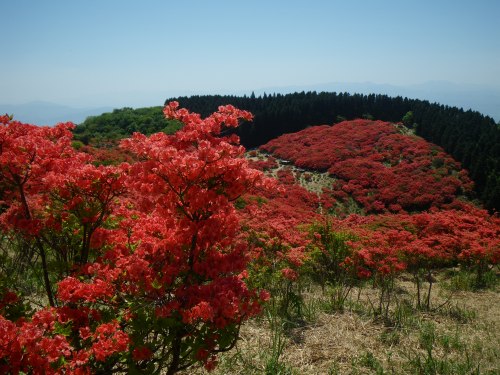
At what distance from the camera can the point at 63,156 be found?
525 centimetres

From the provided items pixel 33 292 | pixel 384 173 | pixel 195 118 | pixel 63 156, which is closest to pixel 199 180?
pixel 195 118

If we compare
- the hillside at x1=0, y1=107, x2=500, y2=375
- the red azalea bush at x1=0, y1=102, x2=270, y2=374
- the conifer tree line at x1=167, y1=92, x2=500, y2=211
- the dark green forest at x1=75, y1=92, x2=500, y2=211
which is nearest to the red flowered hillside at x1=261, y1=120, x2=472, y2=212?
the conifer tree line at x1=167, y1=92, x2=500, y2=211

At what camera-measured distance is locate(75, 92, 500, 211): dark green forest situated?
36719 millimetres

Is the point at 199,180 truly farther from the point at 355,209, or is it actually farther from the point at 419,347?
the point at 355,209

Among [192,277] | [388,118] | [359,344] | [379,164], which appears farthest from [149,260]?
[388,118]

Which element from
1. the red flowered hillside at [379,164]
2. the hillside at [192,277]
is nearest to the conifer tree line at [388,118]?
the red flowered hillside at [379,164]

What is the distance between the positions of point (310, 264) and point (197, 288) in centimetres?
895

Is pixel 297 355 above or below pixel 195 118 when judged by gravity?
below

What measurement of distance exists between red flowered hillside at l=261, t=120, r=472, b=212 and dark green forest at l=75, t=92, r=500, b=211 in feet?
6.31

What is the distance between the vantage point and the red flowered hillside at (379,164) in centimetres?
3384

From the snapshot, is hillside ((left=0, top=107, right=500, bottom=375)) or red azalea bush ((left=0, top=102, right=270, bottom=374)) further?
hillside ((left=0, top=107, right=500, bottom=375))

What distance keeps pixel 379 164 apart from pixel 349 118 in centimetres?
2378

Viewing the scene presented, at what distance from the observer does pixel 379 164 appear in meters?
40.0

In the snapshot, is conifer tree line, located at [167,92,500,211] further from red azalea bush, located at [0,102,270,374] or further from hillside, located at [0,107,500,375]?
red azalea bush, located at [0,102,270,374]
